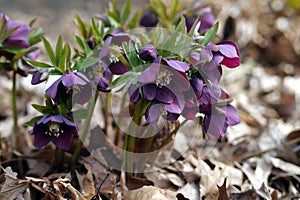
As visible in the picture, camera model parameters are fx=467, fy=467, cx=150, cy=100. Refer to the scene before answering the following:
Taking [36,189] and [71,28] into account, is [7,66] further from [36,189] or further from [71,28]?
[71,28]

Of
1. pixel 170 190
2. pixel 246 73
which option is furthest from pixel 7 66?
pixel 246 73

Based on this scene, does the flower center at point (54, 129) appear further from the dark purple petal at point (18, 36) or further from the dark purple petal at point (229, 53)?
the dark purple petal at point (229, 53)

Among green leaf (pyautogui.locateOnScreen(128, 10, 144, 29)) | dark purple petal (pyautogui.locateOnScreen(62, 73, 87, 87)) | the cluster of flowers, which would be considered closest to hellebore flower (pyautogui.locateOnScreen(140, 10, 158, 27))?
green leaf (pyautogui.locateOnScreen(128, 10, 144, 29))

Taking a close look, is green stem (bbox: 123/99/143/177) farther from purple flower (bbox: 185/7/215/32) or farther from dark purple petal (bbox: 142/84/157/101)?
purple flower (bbox: 185/7/215/32)

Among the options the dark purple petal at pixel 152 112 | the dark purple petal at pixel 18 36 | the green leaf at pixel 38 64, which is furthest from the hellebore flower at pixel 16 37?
the dark purple petal at pixel 152 112

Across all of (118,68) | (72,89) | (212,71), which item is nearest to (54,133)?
(72,89)

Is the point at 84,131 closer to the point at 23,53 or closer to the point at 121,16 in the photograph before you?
the point at 23,53
